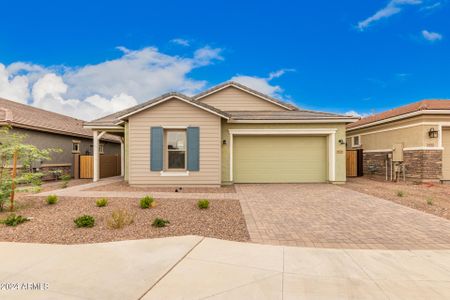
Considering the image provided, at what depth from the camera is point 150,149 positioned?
1016 centimetres

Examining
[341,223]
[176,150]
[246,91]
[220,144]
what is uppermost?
[246,91]

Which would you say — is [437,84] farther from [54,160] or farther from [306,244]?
[54,160]

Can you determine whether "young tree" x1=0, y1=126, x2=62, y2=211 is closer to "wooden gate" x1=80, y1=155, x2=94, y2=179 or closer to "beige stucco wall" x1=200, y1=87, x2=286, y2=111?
"wooden gate" x1=80, y1=155, x2=94, y2=179

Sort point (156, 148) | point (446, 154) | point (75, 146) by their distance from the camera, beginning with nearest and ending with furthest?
point (156, 148) → point (446, 154) → point (75, 146)

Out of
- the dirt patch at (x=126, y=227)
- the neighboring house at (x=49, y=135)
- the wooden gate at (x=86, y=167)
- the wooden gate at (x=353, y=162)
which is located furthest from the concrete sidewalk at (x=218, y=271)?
the wooden gate at (x=353, y=162)

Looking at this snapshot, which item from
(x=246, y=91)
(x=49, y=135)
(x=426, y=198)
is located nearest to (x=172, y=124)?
(x=246, y=91)

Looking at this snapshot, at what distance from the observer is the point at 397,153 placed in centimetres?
1247

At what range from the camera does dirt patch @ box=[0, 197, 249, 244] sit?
435 centimetres

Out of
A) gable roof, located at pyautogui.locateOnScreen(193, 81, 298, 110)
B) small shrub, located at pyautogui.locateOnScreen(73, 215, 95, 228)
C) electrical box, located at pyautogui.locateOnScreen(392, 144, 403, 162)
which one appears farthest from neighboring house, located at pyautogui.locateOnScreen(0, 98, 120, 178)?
electrical box, located at pyautogui.locateOnScreen(392, 144, 403, 162)

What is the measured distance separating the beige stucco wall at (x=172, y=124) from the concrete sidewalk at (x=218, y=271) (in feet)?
20.5

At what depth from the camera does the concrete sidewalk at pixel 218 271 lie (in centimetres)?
256

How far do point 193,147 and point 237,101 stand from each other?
561cm

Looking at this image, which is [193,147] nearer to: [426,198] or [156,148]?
[156,148]

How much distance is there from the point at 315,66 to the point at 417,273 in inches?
809
